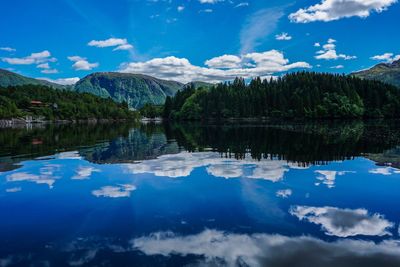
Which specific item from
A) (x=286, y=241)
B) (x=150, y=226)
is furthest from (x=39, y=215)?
(x=286, y=241)

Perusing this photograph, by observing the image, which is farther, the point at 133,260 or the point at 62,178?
the point at 62,178

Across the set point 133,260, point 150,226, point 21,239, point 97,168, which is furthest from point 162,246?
point 97,168

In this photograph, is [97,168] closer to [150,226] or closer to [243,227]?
[150,226]

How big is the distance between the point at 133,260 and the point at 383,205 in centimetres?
1187

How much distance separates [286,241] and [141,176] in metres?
13.6

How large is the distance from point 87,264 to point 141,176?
44.1 ft

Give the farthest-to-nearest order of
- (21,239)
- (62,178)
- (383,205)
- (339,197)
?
(62,178) < (339,197) < (383,205) < (21,239)

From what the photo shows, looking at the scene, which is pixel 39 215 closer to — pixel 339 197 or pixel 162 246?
pixel 162 246

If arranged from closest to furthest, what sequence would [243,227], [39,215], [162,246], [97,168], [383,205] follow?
[162,246] < [243,227] < [39,215] < [383,205] < [97,168]

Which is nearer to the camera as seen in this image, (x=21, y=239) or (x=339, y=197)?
(x=21, y=239)

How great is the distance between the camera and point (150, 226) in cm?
1273

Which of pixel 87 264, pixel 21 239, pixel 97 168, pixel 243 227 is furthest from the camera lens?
pixel 97 168

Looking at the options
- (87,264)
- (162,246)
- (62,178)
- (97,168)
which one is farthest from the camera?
(97,168)

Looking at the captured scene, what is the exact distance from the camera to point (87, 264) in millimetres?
9516
